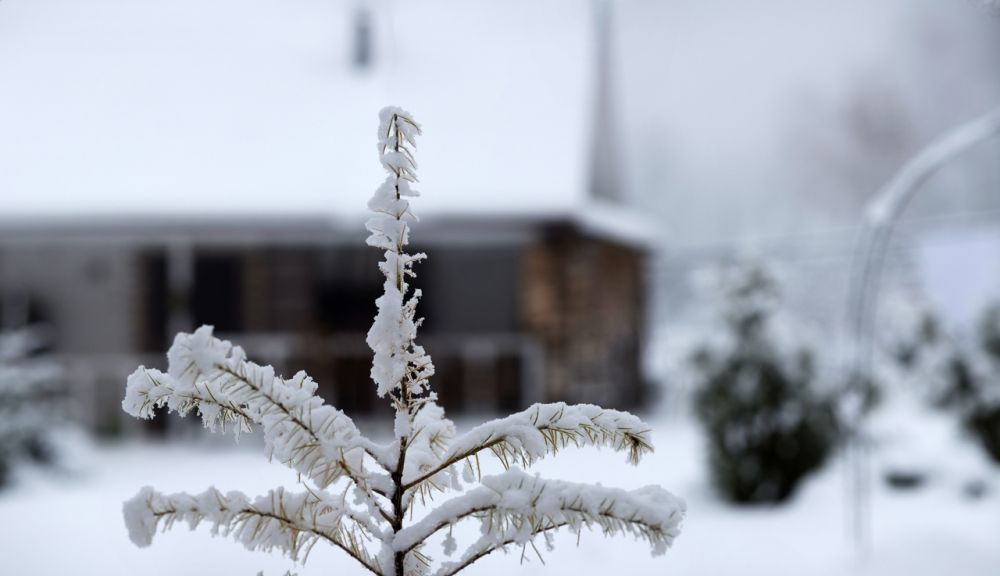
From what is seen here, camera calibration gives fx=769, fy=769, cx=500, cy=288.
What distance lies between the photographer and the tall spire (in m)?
8.65

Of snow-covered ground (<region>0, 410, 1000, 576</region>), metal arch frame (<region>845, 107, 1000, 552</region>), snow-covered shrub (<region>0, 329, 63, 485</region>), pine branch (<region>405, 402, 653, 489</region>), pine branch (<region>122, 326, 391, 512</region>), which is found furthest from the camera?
snow-covered shrub (<region>0, 329, 63, 485</region>)

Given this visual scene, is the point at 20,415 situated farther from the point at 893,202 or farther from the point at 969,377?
the point at 969,377

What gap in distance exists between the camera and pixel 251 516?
42.2 inches

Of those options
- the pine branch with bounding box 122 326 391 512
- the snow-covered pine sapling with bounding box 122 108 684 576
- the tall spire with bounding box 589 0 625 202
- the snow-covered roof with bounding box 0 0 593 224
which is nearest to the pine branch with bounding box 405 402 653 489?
the snow-covered pine sapling with bounding box 122 108 684 576

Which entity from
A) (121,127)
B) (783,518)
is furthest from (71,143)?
(783,518)

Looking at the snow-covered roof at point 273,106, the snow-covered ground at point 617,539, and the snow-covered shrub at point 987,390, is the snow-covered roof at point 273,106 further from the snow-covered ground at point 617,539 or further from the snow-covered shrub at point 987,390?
the snow-covered shrub at point 987,390

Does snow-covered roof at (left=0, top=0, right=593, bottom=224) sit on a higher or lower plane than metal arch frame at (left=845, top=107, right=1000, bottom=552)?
higher

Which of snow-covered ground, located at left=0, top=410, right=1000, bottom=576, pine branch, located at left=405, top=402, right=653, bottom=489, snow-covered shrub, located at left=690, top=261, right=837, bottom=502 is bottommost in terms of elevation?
snow-covered ground, located at left=0, top=410, right=1000, bottom=576

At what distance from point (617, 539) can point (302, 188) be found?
434 centimetres

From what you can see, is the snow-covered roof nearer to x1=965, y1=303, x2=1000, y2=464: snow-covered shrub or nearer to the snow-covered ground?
the snow-covered ground

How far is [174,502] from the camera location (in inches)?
40.8

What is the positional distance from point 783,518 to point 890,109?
43.4ft

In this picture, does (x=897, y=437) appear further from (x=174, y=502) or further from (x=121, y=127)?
(x=121, y=127)

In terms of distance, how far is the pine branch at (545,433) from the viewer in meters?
1.11
